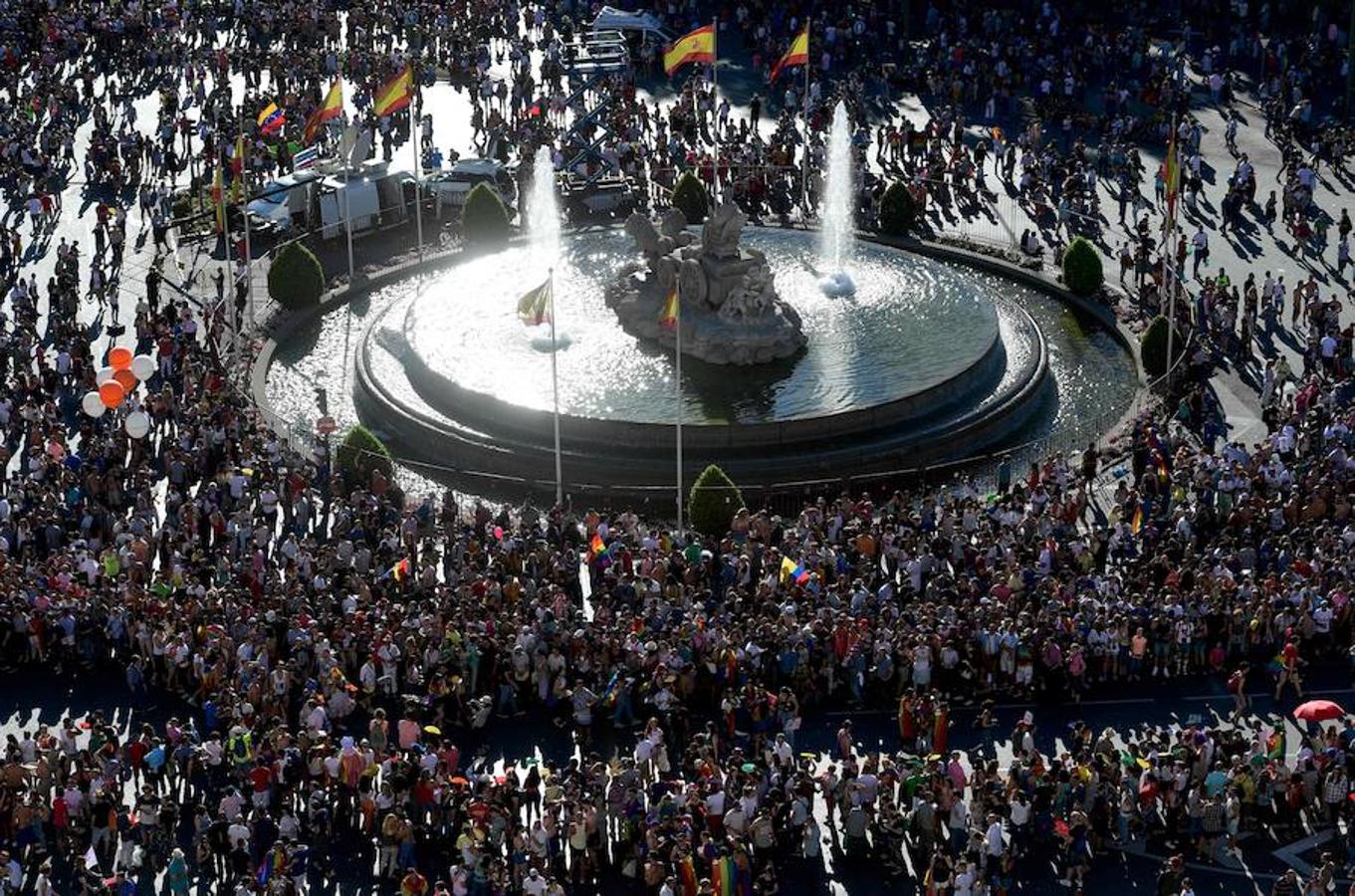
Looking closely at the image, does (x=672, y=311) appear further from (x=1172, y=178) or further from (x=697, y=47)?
(x=697, y=47)

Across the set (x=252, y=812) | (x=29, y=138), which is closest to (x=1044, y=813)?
(x=252, y=812)

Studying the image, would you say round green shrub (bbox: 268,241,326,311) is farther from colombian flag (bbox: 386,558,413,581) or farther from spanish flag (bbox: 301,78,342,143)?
colombian flag (bbox: 386,558,413,581)

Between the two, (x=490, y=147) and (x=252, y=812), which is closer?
(x=252, y=812)

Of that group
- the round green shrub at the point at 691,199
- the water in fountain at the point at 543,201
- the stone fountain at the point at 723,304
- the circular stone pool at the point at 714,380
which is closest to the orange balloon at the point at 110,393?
the circular stone pool at the point at 714,380

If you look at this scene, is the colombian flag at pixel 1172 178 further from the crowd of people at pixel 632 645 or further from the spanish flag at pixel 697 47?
the spanish flag at pixel 697 47

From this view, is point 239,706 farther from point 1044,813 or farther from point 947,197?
point 947,197

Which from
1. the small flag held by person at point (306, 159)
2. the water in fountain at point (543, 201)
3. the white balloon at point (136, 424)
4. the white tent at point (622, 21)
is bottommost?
the water in fountain at point (543, 201)

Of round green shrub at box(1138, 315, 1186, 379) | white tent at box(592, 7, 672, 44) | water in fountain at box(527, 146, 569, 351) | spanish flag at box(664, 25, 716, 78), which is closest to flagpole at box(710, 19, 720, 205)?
white tent at box(592, 7, 672, 44)
